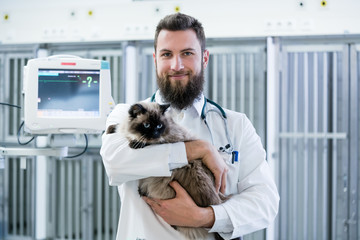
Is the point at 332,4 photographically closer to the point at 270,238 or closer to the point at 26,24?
the point at 270,238

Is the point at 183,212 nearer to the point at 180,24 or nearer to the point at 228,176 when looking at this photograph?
the point at 228,176

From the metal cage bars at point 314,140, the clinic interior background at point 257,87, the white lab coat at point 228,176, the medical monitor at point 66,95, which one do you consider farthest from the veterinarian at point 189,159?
the metal cage bars at point 314,140

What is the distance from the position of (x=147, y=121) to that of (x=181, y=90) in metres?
0.21

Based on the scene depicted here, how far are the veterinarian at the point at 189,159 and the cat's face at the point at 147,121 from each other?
66 mm

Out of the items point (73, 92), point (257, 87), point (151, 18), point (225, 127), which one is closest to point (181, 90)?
point (225, 127)

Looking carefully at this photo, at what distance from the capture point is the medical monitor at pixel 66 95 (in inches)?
87.4

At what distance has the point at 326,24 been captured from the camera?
294cm

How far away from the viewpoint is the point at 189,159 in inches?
49.2

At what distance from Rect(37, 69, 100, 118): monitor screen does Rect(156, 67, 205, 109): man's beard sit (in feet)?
3.21

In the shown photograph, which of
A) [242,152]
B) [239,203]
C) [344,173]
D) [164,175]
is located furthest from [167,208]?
[344,173]

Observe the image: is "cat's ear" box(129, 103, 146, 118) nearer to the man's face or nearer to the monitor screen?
the man's face

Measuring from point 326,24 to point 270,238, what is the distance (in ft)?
6.58

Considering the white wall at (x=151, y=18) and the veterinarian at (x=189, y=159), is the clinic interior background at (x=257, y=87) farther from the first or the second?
the veterinarian at (x=189, y=159)

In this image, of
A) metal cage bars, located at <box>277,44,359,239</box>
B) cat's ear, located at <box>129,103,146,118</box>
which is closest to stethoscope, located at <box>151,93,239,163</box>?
cat's ear, located at <box>129,103,146,118</box>
